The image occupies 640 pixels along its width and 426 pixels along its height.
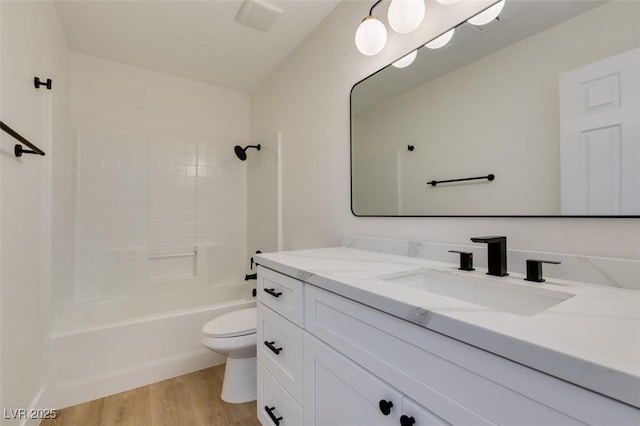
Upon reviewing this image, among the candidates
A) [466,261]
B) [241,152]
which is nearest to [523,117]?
[466,261]

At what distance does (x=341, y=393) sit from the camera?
825 millimetres

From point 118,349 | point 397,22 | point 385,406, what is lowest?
point 118,349

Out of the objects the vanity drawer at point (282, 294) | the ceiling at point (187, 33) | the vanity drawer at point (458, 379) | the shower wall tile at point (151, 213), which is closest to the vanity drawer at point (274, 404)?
the vanity drawer at point (282, 294)

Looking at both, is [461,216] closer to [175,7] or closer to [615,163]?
[615,163]

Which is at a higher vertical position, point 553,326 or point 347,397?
point 553,326

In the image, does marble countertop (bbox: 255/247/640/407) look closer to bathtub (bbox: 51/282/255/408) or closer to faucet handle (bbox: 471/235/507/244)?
faucet handle (bbox: 471/235/507/244)

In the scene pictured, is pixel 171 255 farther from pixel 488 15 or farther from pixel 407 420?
pixel 488 15

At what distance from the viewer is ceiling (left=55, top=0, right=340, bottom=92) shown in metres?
1.74

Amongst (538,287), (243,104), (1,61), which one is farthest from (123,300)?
(538,287)

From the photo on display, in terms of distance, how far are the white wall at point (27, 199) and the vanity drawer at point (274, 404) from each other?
963 millimetres

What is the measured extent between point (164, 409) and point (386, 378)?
1584 millimetres

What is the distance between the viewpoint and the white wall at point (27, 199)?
3.67 ft

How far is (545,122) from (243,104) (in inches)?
109

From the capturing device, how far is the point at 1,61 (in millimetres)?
1084
